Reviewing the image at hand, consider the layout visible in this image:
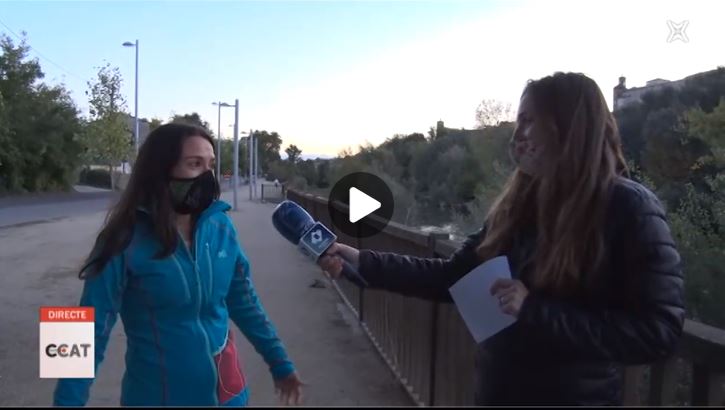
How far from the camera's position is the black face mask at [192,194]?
8.50ft

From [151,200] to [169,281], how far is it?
12.8 inches

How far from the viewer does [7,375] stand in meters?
5.48

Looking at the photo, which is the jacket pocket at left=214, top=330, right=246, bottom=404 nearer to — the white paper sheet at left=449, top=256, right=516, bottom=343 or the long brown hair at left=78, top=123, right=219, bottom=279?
the long brown hair at left=78, top=123, right=219, bottom=279

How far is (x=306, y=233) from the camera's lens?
2576 mm

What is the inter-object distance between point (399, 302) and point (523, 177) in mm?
3342

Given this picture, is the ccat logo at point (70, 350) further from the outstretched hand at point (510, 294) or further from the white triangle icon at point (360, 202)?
the white triangle icon at point (360, 202)

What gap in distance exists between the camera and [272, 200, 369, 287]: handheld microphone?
101 inches

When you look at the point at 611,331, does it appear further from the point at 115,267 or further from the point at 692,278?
the point at 692,278

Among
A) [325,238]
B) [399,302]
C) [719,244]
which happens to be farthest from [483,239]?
[719,244]

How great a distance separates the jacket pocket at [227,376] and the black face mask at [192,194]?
52 cm

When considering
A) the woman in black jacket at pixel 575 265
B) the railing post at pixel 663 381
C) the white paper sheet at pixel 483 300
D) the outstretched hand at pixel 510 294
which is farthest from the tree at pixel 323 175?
the outstretched hand at pixel 510 294

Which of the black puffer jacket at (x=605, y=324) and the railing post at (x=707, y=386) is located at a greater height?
the black puffer jacket at (x=605, y=324)

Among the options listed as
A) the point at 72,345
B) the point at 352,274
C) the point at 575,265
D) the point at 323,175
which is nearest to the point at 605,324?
the point at 575,265

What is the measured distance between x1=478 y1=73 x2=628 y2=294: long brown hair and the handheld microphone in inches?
30.9
